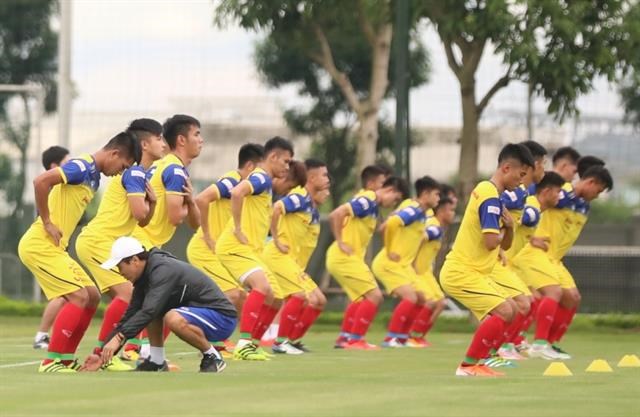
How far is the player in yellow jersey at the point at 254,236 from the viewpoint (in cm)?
1794

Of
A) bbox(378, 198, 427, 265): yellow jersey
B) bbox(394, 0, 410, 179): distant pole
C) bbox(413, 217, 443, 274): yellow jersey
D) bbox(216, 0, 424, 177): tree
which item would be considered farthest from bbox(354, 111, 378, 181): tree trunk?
bbox(378, 198, 427, 265): yellow jersey

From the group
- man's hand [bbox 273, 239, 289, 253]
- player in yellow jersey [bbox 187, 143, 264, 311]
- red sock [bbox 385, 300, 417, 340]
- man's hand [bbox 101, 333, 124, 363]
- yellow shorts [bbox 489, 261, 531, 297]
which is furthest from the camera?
red sock [bbox 385, 300, 417, 340]

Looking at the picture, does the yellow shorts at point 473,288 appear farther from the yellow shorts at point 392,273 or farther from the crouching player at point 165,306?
the yellow shorts at point 392,273

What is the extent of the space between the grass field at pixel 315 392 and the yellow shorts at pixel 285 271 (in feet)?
8.35

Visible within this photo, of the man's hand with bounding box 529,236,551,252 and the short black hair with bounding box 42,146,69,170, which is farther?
the short black hair with bounding box 42,146,69,170

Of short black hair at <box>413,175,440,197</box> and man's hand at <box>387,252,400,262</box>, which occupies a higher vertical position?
short black hair at <box>413,175,440,197</box>

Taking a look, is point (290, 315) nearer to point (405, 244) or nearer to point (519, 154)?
point (405, 244)

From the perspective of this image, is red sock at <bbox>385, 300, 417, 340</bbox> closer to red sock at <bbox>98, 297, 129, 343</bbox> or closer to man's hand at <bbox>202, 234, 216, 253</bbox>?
man's hand at <bbox>202, 234, 216, 253</bbox>

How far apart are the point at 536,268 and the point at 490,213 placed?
4.82 metres

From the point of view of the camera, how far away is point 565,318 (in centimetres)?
1972

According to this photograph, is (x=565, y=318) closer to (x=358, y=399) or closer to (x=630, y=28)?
(x=630, y=28)

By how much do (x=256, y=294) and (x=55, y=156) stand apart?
150 inches

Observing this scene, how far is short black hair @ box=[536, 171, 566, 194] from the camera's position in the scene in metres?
19.5

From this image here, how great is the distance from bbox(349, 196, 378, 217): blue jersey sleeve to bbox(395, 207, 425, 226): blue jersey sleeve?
0.76m
